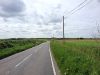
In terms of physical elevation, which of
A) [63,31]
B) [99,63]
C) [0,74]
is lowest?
[0,74]

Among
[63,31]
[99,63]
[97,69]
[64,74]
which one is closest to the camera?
[97,69]

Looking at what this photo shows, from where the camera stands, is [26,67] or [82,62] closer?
[82,62]

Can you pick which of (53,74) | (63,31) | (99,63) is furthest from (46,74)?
(63,31)

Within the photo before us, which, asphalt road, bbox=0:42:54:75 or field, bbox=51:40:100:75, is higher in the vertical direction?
field, bbox=51:40:100:75

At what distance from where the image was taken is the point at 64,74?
1161cm

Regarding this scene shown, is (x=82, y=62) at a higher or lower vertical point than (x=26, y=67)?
higher

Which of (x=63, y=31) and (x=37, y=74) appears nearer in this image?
(x=37, y=74)

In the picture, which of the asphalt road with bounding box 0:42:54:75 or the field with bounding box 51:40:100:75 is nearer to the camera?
the field with bounding box 51:40:100:75

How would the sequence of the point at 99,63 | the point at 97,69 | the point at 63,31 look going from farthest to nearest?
1. the point at 63,31
2. the point at 99,63
3. the point at 97,69

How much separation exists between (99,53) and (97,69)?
326cm

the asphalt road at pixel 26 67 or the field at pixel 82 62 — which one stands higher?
the field at pixel 82 62

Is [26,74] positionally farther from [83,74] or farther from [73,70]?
[83,74]

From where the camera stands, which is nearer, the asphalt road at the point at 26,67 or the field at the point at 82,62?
the field at the point at 82,62

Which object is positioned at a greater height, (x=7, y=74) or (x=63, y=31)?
(x=63, y=31)
